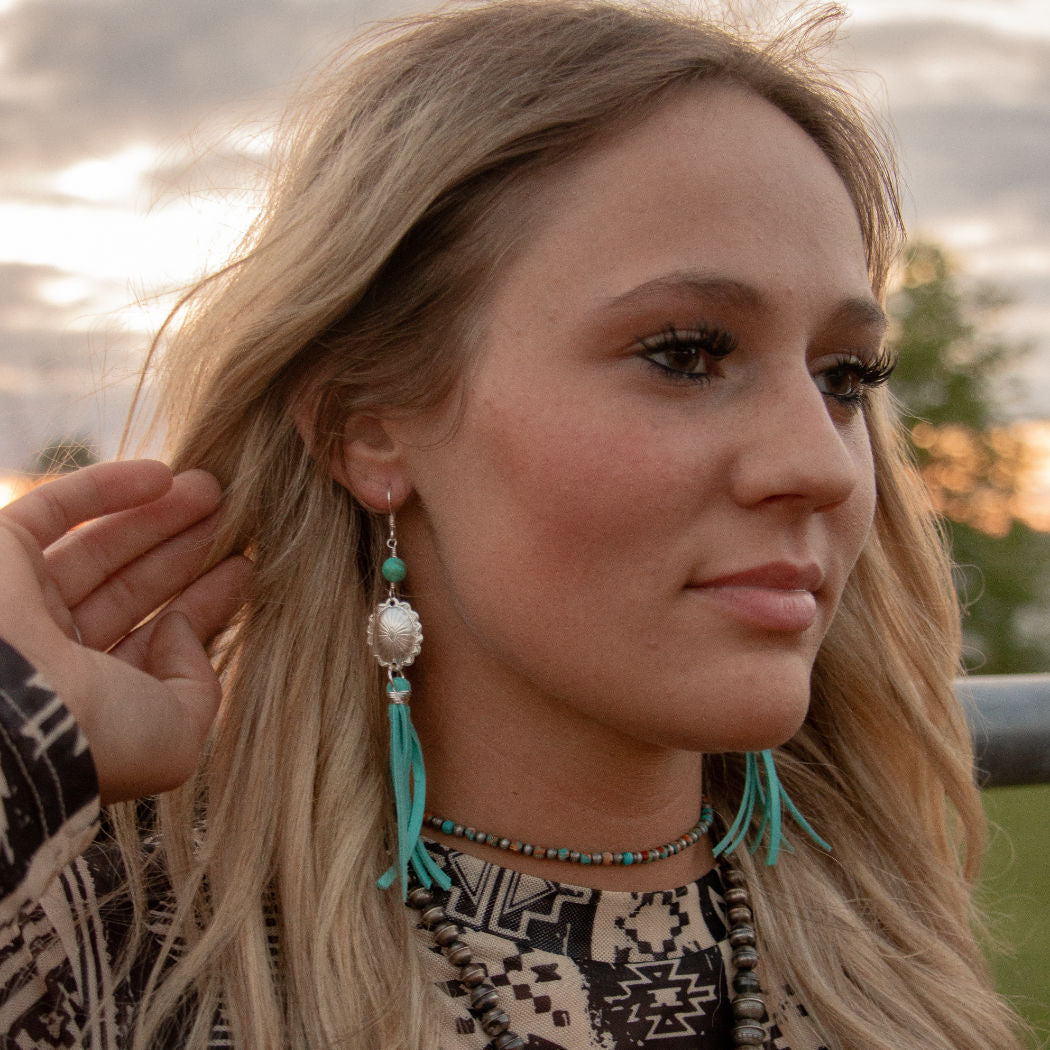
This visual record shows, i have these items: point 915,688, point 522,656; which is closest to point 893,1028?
point 915,688

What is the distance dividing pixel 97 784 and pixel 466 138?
4.04 feet

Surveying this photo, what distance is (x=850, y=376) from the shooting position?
2.22 metres

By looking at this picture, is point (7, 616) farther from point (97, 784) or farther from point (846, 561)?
point (846, 561)

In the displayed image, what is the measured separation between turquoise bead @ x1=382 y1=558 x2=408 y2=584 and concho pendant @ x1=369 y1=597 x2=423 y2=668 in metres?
0.05

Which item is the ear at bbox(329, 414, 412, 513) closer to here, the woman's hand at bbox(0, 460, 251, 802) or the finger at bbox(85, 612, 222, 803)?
the woman's hand at bbox(0, 460, 251, 802)

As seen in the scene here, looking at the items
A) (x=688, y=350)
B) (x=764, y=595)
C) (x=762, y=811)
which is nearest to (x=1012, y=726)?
(x=762, y=811)

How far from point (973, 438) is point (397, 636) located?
29068 mm

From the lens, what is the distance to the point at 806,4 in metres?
2.48

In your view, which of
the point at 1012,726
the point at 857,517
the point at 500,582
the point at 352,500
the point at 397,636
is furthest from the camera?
the point at 1012,726

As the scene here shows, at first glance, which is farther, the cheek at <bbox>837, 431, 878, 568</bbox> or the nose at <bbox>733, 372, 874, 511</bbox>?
the cheek at <bbox>837, 431, 878, 568</bbox>

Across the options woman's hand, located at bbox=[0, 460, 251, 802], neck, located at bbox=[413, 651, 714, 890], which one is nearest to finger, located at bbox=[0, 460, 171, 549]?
woman's hand, located at bbox=[0, 460, 251, 802]

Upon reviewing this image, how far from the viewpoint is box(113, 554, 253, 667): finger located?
2.14m

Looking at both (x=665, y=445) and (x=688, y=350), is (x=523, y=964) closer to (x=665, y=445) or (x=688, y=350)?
(x=665, y=445)

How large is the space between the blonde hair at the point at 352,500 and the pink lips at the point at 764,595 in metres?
0.59
